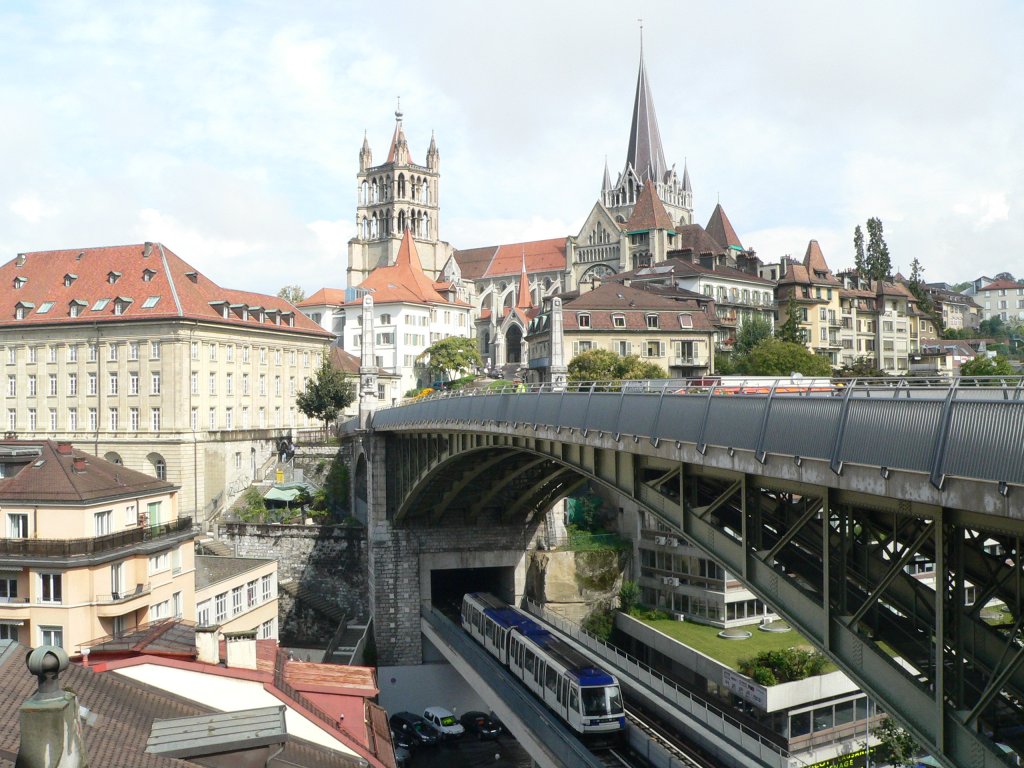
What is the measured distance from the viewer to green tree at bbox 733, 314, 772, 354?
88375mm

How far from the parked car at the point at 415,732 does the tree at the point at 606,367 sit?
2870 centimetres

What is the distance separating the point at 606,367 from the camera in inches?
2763

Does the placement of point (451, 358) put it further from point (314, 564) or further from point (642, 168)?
point (642, 168)

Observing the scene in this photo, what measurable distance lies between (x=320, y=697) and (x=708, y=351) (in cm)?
6110

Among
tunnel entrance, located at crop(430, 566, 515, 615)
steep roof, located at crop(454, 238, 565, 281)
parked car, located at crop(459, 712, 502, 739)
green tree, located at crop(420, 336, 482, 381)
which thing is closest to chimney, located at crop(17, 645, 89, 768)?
parked car, located at crop(459, 712, 502, 739)

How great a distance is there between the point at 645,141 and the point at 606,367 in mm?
114678

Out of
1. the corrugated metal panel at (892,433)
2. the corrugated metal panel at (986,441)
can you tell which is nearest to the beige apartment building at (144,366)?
the corrugated metal panel at (892,433)

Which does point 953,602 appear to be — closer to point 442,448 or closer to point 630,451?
point 630,451

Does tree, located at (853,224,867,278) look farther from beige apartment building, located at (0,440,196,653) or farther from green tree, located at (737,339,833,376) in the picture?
beige apartment building, located at (0,440,196,653)

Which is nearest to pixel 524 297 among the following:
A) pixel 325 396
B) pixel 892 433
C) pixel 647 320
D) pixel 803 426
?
pixel 325 396

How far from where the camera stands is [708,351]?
81500mm

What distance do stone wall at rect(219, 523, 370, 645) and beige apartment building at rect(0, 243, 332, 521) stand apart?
8.10m

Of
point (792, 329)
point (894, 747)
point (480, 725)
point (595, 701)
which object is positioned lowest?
point (480, 725)

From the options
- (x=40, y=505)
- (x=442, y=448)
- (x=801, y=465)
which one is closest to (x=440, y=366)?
(x=442, y=448)
